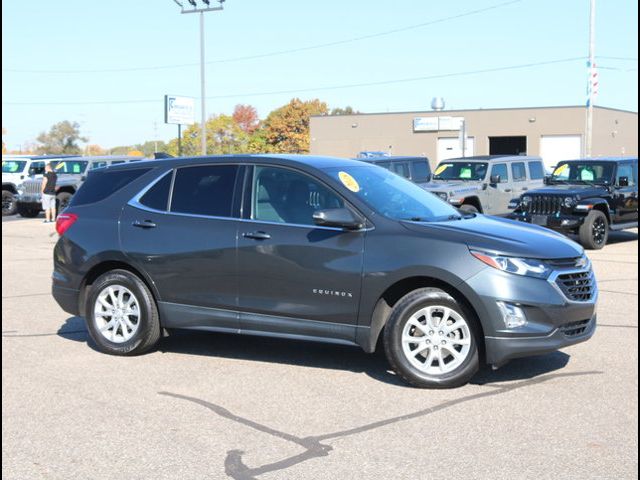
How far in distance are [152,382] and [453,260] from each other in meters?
2.47

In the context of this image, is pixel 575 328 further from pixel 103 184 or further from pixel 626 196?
pixel 626 196

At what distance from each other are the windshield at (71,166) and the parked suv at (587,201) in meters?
14.0

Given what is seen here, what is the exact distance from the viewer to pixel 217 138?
293ft

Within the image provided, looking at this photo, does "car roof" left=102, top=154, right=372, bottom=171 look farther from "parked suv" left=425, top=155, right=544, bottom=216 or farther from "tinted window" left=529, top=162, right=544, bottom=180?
"tinted window" left=529, top=162, right=544, bottom=180

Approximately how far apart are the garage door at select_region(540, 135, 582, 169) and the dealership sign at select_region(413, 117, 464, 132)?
6.45m

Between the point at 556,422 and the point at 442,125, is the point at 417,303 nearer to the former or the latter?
the point at 556,422

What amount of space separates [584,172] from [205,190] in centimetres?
1233

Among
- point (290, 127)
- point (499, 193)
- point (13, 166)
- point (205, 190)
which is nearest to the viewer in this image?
point (205, 190)

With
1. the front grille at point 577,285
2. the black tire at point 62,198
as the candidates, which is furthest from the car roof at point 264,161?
the black tire at point 62,198

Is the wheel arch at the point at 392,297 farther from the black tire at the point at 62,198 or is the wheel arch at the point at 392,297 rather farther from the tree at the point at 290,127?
the tree at the point at 290,127

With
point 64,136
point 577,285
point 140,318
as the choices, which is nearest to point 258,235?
point 140,318

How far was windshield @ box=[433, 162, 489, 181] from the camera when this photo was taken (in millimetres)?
20156

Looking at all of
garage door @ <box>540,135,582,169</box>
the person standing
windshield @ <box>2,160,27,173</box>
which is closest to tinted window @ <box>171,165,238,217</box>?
the person standing

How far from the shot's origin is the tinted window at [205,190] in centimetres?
723
